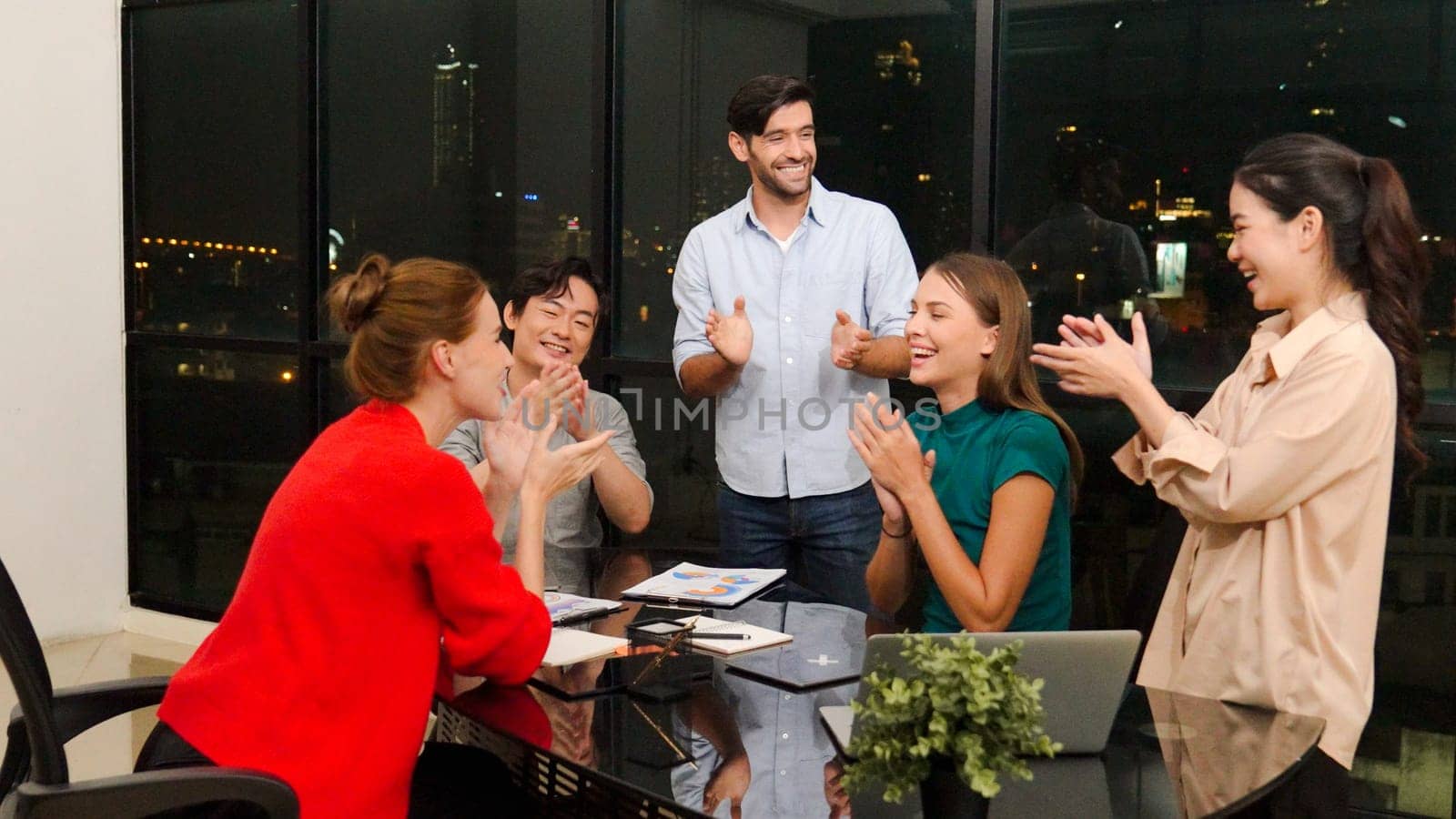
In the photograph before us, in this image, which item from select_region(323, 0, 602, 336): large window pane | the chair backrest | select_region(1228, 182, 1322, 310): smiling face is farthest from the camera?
select_region(323, 0, 602, 336): large window pane

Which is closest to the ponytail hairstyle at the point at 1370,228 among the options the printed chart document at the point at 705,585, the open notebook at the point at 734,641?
the open notebook at the point at 734,641

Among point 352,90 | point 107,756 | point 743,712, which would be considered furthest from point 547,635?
point 352,90

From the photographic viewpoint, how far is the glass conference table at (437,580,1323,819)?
1.52 metres

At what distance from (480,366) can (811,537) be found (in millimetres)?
1414

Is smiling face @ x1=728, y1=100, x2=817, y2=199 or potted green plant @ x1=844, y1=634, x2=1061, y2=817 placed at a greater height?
smiling face @ x1=728, y1=100, x2=817, y2=199

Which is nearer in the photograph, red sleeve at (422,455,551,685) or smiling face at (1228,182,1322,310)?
red sleeve at (422,455,551,685)

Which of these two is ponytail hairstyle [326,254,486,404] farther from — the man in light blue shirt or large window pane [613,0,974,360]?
large window pane [613,0,974,360]

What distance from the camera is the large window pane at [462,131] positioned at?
14.5 feet

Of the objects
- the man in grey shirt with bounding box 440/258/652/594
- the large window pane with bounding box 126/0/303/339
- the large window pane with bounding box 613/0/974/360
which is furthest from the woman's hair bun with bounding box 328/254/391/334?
the large window pane with bounding box 126/0/303/339

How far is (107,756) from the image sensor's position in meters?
3.81

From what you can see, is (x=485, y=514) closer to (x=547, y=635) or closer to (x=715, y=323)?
(x=547, y=635)

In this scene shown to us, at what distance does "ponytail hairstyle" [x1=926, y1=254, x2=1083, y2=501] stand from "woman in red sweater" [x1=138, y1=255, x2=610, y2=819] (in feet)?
3.05

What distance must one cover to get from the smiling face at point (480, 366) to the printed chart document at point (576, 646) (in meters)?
0.39

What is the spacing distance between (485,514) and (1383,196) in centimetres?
143
